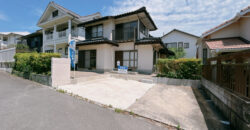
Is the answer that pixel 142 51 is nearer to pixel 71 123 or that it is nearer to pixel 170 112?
pixel 170 112

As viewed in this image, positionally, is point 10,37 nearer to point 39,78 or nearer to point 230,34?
point 39,78

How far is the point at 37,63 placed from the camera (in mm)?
6543

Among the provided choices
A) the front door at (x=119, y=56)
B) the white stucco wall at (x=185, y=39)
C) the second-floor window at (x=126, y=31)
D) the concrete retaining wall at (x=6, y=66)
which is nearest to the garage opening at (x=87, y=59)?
the front door at (x=119, y=56)

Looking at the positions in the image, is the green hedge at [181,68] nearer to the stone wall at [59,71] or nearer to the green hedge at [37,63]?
the stone wall at [59,71]

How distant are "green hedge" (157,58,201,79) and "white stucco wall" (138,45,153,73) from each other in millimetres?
1793

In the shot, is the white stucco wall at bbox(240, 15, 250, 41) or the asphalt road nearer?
the asphalt road

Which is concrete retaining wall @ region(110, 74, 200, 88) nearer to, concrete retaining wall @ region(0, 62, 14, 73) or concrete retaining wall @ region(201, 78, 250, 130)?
concrete retaining wall @ region(201, 78, 250, 130)

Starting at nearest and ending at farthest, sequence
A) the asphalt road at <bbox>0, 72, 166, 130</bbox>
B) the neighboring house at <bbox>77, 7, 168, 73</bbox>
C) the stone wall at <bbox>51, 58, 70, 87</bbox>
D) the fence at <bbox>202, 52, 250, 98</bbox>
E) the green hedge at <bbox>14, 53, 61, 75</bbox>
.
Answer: the asphalt road at <bbox>0, 72, 166, 130</bbox>, the fence at <bbox>202, 52, 250, 98</bbox>, the stone wall at <bbox>51, 58, 70, 87</bbox>, the green hedge at <bbox>14, 53, 61, 75</bbox>, the neighboring house at <bbox>77, 7, 168, 73</bbox>

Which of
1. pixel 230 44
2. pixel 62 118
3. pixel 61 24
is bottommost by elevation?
pixel 62 118

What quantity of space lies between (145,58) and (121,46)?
314 cm

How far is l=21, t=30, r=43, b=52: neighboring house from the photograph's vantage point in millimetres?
19944

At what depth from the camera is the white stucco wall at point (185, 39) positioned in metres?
20.2

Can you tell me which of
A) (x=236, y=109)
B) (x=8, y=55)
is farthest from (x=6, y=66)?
(x=236, y=109)

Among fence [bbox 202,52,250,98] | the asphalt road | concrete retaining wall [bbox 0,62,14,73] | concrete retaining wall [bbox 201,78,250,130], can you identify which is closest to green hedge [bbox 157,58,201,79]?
fence [bbox 202,52,250,98]
